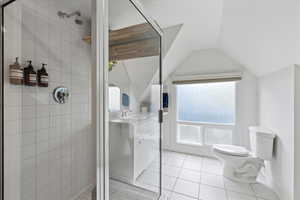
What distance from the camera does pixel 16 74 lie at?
99 cm

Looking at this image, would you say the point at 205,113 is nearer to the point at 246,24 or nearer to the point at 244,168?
the point at 244,168

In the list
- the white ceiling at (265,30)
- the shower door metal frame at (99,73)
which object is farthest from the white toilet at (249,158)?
the shower door metal frame at (99,73)

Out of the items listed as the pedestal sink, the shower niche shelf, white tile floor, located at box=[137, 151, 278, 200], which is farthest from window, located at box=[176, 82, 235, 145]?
the shower niche shelf

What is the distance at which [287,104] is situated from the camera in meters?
1.38

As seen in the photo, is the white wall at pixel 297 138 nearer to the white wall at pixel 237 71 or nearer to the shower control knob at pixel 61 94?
the white wall at pixel 237 71

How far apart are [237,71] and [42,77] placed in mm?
2864

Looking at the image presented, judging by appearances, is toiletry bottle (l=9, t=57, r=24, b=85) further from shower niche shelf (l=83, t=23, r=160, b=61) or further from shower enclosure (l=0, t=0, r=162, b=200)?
shower niche shelf (l=83, t=23, r=160, b=61)

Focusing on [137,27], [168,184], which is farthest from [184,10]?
[168,184]

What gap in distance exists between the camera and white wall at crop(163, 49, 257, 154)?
2.32 m

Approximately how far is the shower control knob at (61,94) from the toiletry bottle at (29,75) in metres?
0.19

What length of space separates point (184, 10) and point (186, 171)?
2268 mm

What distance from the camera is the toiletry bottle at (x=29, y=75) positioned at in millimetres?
1059

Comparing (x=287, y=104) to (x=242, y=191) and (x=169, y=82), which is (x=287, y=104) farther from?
(x=169, y=82)

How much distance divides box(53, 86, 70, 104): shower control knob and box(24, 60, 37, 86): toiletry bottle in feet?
0.62
